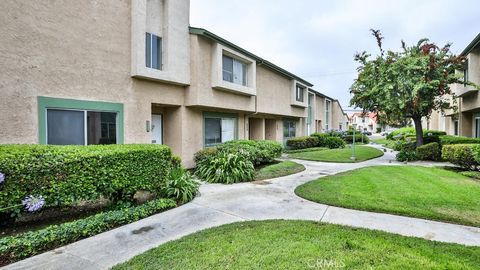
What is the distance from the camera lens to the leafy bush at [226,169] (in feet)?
29.9

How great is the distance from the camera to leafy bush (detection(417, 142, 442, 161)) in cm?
1401

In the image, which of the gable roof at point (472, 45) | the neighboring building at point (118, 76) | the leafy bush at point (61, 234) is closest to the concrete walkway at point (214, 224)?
the leafy bush at point (61, 234)

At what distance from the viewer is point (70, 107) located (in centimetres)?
714

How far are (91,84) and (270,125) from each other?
14443 millimetres

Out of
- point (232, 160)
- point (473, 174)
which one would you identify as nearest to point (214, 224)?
point (232, 160)

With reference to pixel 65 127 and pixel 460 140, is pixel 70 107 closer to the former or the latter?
pixel 65 127

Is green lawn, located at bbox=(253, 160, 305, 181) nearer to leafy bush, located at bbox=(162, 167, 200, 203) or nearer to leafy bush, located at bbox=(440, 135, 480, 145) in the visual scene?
leafy bush, located at bbox=(162, 167, 200, 203)

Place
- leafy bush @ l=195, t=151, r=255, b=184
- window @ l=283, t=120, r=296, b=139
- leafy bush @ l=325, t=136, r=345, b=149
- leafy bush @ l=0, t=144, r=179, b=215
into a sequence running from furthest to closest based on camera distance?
leafy bush @ l=325, t=136, r=345, b=149
window @ l=283, t=120, r=296, b=139
leafy bush @ l=195, t=151, r=255, b=184
leafy bush @ l=0, t=144, r=179, b=215

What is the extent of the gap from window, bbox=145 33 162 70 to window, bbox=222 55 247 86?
139 inches

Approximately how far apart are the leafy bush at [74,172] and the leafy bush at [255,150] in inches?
193

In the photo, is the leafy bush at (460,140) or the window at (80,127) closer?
the window at (80,127)

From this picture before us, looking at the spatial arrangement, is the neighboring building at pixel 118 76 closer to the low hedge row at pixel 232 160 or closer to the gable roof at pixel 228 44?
the gable roof at pixel 228 44

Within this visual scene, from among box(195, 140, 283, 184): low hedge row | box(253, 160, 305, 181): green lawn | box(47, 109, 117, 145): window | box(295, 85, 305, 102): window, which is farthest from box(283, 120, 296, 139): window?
box(47, 109, 117, 145): window

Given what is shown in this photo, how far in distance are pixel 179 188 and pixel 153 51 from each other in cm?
578
